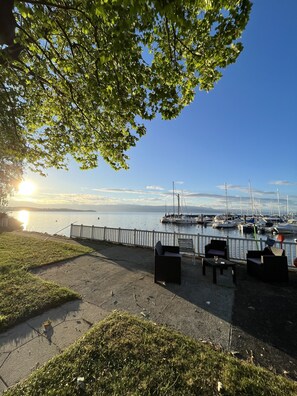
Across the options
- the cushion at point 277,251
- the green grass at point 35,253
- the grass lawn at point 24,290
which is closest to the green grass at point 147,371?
the grass lawn at point 24,290

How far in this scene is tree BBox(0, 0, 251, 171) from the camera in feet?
9.73

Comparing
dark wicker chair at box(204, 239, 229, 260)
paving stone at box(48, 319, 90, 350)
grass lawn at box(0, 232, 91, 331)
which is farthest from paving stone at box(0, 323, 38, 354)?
dark wicker chair at box(204, 239, 229, 260)

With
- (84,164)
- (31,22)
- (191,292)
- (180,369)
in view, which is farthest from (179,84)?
(180,369)

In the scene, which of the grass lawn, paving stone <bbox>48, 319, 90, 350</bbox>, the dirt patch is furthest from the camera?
the grass lawn

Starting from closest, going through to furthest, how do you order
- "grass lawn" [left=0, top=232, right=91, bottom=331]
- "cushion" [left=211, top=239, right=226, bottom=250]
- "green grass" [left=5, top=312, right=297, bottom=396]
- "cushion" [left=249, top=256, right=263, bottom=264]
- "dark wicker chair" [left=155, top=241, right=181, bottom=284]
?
"green grass" [left=5, top=312, right=297, bottom=396]
"grass lawn" [left=0, top=232, right=91, bottom=331]
"dark wicker chair" [left=155, top=241, right=181, bottom=284]
"cushion" [left=249, top=256, right=263, bottom=264]
"cushion" [left=211, top=239, right=226, bottom=250]

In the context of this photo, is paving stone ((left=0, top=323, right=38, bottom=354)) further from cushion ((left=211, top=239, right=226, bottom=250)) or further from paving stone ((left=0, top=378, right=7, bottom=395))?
cushion ((left=211, top=239, right=226, bottom=250))

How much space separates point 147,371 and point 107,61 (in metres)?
4.81

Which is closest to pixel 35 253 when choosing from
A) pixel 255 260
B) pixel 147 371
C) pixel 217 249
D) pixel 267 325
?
pixel 147 371

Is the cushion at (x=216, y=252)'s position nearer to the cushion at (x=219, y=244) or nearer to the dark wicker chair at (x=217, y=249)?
the dark wicker chair at (x=217, y=249)

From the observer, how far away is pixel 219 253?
6.59m

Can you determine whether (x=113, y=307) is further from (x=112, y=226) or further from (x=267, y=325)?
(x=112, y=226)

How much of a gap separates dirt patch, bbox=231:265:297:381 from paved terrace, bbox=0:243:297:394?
0.08 meters

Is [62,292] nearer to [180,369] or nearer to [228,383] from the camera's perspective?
[180,369]

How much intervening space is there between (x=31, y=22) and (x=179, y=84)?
11.1 feet
